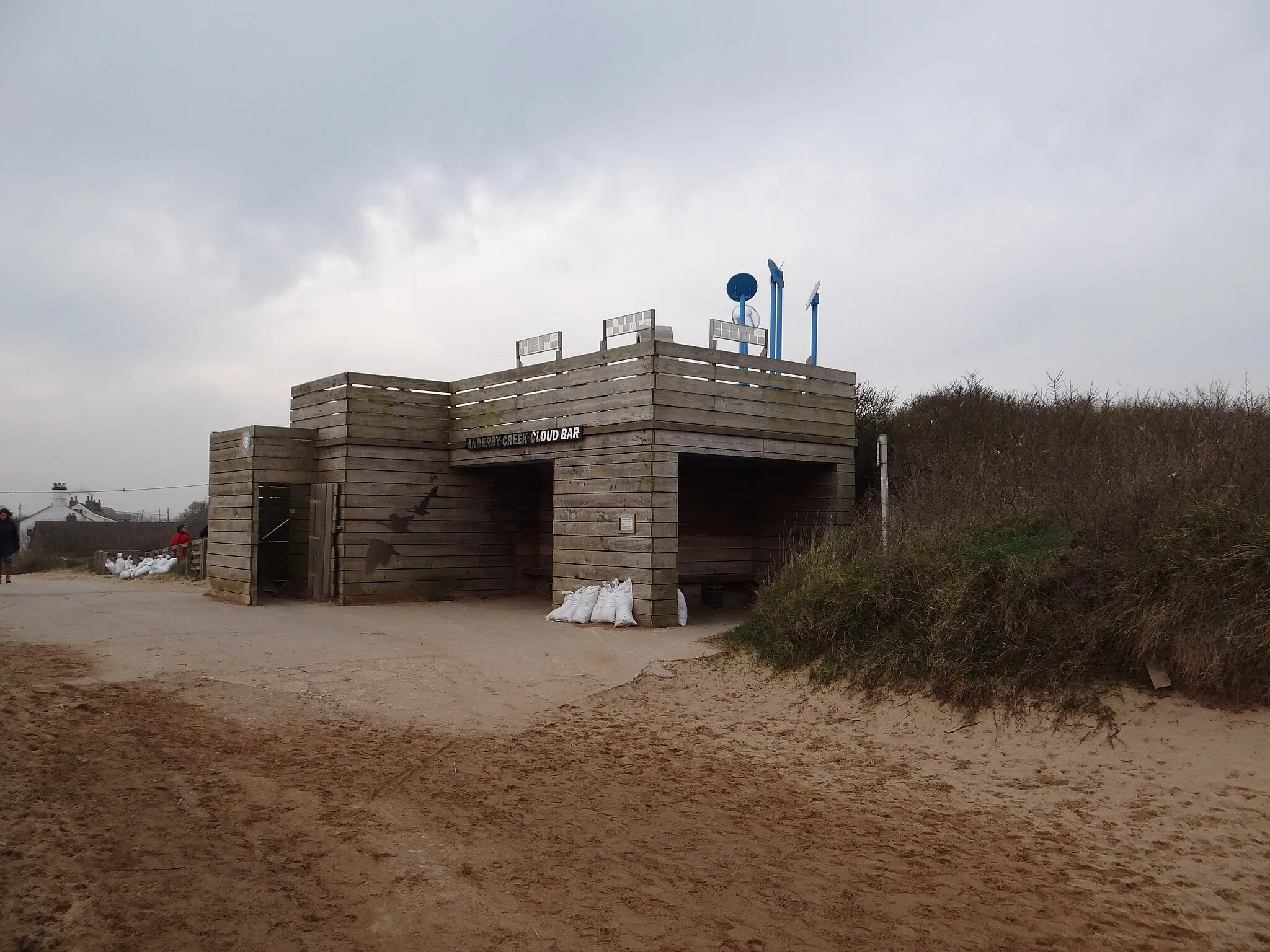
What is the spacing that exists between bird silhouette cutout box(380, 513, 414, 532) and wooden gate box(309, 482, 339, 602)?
0.79 metres

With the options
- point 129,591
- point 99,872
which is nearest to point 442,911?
point 99,872

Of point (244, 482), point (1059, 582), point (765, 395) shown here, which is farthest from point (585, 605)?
point (244, 482)

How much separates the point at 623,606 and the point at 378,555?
489 cm

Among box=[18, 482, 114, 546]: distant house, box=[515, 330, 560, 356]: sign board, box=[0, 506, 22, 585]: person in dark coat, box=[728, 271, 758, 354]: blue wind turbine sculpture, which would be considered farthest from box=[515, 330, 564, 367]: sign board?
box=[18, 482, 114, 546]: distant house

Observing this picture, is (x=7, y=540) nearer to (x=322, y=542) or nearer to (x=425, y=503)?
(x=322, y=542)

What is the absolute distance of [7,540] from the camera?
57.2 feet

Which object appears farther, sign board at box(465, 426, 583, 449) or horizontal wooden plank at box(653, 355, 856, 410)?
sign board at box(465, 426, 583, 449)

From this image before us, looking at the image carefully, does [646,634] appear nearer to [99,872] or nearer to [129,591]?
[99,872]

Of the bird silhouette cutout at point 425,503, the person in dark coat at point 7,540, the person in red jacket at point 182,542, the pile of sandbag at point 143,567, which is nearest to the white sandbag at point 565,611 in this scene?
the bird silhouette cutout at point 425,503

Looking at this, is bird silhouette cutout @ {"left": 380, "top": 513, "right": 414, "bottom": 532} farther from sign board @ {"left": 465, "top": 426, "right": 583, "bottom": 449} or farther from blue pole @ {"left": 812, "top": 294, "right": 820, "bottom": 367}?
blue pole @ {"left": 812, "top": 294, "right": 820, "bottom": 367}

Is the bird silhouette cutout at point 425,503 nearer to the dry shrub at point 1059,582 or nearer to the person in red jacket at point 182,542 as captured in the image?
the dry shrub at point 1059,582

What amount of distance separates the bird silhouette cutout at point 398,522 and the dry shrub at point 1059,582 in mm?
6751

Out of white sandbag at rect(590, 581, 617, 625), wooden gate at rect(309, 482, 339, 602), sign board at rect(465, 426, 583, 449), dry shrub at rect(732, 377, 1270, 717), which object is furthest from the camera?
wooden gate at rect(309, 482, 339, 602)

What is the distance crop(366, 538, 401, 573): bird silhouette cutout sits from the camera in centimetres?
1462
